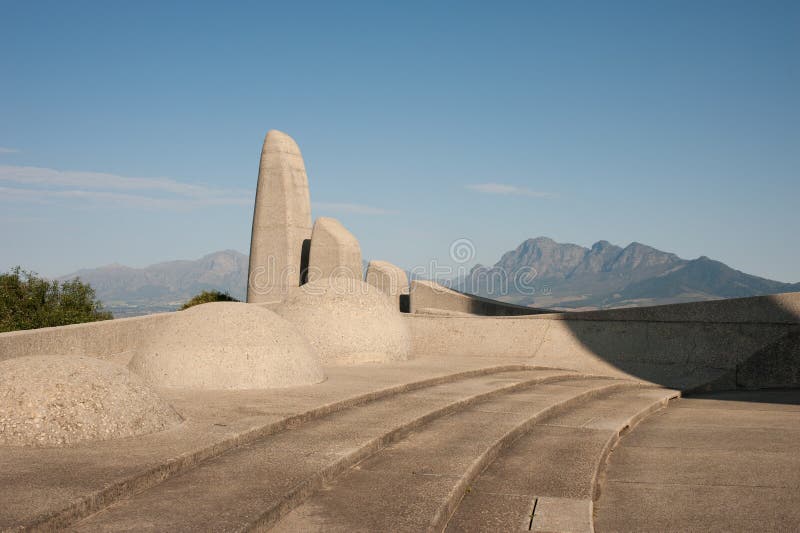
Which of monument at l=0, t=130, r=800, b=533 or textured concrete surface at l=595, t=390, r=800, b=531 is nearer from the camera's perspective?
monument at l=0, t=130, r=800, b=533

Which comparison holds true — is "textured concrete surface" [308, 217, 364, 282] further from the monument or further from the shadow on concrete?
the shadow on concrete

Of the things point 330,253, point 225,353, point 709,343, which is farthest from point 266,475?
point 330,253

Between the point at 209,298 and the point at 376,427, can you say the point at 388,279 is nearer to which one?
the point at 209,298

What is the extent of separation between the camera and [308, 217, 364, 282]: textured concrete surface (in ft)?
85.0

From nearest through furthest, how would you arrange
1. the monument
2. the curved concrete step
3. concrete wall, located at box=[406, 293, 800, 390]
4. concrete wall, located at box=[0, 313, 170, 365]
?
the curved concrete step → the monument → concrete wall, located at box=[0, 313, 170, 365] → concrete wall, located at box=[406, 293, 800, 390]

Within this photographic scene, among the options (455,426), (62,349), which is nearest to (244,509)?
(455,426)

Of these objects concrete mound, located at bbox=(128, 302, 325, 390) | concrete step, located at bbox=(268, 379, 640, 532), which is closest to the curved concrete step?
concrete mound, located at bbox=(128, 302, 325, 390)

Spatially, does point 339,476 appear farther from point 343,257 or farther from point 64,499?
point 343,257

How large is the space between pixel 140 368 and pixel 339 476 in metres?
5.38

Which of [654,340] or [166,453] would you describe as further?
[654,340]

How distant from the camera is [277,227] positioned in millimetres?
26859

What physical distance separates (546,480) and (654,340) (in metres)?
11.7

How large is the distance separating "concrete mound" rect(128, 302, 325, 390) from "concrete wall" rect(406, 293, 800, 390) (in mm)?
7240

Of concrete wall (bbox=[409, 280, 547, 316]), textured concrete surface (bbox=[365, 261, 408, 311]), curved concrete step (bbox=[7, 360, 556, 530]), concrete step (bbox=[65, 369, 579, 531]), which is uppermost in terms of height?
textured concrete surface (bbox=[365, 261, 408, 311])
